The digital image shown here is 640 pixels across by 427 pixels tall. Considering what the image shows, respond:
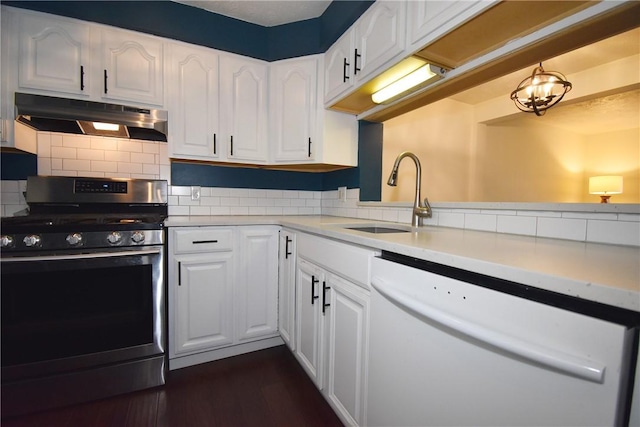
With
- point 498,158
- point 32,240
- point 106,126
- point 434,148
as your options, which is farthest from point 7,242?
point 498,158

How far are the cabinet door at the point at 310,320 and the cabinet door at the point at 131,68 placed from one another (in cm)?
158

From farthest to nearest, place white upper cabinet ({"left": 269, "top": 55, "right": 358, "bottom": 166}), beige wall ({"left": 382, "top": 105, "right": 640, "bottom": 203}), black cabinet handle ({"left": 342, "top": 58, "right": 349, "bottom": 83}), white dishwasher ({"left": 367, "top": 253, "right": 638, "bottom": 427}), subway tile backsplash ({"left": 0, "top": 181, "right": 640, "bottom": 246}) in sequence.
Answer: beige wall ({"left": 382, "top": 105, "right": 640, "bottom": 203}) < white upper cabinet ({"left": 269, "top": 55, "right": 358, "bottom": 166}) < black cabinet handle ({"left": 342, "top": 58, "right": 349, "bottom": 83}) < subway tile backsplash ({"left": 0, "top": 181, "right": 640, "bottom": 246}) < white dishwasher ({"left": 367, "top": 253, "right": 638, "bottom": 427})

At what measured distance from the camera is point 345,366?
3.74 feet

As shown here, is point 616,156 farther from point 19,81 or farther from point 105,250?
point 19,81

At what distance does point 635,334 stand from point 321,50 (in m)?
2.26

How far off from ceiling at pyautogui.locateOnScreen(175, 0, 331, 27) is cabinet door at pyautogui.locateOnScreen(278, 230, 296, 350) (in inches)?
66.7

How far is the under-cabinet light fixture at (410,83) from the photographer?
1.36 metres

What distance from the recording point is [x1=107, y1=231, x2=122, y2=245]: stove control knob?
4.70 feet

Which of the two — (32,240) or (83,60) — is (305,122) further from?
(32,240)

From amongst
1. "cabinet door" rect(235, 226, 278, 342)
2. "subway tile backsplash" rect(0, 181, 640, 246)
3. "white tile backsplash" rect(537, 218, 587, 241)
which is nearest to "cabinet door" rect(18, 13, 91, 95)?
"subway tile backsplash" rect(0, 181, 640, 246)

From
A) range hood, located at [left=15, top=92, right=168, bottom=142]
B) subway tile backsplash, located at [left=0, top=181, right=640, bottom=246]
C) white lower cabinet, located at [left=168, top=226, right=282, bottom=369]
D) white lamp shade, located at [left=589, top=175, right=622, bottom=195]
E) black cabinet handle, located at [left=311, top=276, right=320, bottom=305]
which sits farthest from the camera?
white lamp shade, located at [left=589, top=175, right=622, bottom=195]

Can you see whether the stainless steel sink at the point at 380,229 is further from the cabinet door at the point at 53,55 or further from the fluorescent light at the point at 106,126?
the cabinet door at the point at 53,55

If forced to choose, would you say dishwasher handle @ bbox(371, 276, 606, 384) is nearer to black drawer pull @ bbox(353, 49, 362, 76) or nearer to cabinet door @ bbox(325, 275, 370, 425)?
cabinet door @ bbox(325, 275, 370, 425)

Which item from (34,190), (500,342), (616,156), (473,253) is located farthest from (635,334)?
(616,156)
